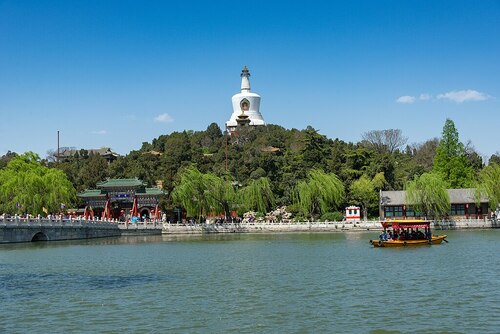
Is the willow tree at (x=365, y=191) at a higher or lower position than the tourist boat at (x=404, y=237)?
higher

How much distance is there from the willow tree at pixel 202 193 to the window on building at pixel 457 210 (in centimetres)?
1970

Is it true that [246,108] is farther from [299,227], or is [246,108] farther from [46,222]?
[46,222]

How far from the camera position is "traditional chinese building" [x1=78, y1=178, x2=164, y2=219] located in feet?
217

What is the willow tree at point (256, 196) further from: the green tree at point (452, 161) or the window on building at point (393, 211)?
the green tree at point (452, 161)

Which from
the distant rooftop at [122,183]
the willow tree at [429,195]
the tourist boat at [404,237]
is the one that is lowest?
the tourist boat at [404,237]

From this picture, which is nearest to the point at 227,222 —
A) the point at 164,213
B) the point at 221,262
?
the point at 164,213

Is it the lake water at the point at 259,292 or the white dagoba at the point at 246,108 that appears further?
the white dagoba at the point at 246,108

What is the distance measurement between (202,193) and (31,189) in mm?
14557

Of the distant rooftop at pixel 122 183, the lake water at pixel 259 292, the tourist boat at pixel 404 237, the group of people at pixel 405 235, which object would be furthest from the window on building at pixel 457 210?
the distant rooftop at pixel 122 183

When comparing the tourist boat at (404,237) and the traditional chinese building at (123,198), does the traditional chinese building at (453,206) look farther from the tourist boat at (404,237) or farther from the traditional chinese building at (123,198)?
the tourist boat at (404,237)

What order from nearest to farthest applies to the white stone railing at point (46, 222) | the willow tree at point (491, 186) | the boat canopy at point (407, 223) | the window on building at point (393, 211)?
→ the boat canopy at point (407, 223), the white stone railing at point (46, 222), the willow tree at point (491, 186), the window on building at point (393, 211)

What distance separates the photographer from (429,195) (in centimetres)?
5634

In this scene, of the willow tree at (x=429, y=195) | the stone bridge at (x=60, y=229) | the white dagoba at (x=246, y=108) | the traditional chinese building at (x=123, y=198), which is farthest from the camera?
the white dagoba at (x=246, y=108)

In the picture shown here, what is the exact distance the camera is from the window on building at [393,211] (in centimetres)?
6141
